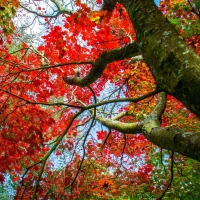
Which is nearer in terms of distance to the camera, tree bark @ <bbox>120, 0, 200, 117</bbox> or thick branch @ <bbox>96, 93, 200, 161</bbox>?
tree bark @ <bbox>120, 0, 200, 117</bbox>

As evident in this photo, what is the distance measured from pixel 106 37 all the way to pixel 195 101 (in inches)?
177

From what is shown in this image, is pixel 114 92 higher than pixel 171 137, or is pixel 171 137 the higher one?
pixel 114 92

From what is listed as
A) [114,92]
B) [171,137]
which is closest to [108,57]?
[171,137]

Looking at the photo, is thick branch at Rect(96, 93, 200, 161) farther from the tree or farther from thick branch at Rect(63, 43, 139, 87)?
thick branch at Rect(63, 43, 139, 87)

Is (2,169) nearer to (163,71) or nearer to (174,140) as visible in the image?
(174,140)

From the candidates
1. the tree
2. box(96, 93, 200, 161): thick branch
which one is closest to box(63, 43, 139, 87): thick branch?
the tree

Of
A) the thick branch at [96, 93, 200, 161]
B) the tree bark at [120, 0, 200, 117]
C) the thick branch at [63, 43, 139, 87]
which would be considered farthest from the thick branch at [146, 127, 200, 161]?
the thick branch at [63, 43, 139, 87]

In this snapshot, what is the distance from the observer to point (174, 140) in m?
2.14

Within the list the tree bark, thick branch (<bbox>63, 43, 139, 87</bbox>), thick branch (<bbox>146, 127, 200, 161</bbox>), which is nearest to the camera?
the tree bark

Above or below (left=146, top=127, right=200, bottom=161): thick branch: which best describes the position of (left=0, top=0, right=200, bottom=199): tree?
above

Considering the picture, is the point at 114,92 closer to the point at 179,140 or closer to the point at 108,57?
the point at 108,57

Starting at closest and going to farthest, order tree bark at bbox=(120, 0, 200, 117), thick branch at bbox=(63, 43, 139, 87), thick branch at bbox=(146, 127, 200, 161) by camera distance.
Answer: tree bark at bbox=(120, 0, 200, 117) → thick branch at bbox=(146, 127, 200, 161) → thick branch at bbox=(63, 43, 139, 87)

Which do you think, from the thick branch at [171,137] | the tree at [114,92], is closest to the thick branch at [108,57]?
the tree at [114,92]

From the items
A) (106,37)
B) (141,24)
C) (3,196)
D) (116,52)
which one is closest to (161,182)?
(106,37)
